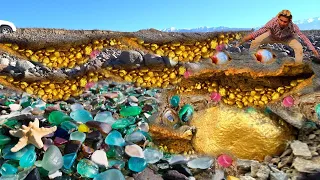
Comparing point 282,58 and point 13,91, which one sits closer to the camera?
point 282,58

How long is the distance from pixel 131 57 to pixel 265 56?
0.81 meters

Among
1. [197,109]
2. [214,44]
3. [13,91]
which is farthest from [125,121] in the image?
[13,91]

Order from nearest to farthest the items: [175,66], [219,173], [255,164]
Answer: [219,173], [255,164], [175,66]

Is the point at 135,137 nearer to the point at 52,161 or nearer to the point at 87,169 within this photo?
the point at 87,169

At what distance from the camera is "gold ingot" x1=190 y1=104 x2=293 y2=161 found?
2.26 m

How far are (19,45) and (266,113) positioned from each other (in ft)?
5.03

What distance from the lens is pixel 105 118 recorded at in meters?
2.04

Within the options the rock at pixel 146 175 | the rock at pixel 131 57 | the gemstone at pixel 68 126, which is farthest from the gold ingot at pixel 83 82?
the rock at pixel 146 175

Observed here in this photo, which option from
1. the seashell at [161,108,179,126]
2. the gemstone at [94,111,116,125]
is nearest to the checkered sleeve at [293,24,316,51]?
the seashell at [161,108,179,126]

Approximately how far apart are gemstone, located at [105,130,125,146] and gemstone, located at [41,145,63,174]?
26 centimetres

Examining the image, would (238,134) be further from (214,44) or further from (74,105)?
(74,105)

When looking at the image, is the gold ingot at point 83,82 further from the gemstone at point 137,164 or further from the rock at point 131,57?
the gemstone at point 137,164

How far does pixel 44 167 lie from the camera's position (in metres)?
1.62

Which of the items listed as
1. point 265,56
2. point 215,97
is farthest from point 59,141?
point 265,56
